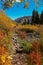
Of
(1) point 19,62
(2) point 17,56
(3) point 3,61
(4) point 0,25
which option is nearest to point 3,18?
(4) point 0,25

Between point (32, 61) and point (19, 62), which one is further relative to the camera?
point (19, 62)

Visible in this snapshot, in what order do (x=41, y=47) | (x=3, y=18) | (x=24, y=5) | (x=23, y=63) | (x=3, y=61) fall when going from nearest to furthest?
(x=24, y=5) < (x=3, y=61) < (x=23, y=63) < (x=41, y=47) < (x=3, y=18)

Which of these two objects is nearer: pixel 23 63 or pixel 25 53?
pixel 23 63

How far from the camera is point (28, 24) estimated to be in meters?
25.3

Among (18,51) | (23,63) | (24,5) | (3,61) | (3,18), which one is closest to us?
(24,5)

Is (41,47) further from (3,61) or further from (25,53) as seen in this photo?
(3,61)

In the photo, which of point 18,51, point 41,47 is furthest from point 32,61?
point 18,51

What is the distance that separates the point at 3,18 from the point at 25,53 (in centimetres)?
612

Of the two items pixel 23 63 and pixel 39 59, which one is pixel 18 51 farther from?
pixel 39 59

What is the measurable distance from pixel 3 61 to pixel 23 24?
17.1 metres

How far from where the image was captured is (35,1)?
4.50m

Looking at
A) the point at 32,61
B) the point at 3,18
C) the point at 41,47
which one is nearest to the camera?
the point at 32,61

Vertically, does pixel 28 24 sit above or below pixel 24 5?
below

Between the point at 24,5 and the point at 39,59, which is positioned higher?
the point at 24,5
